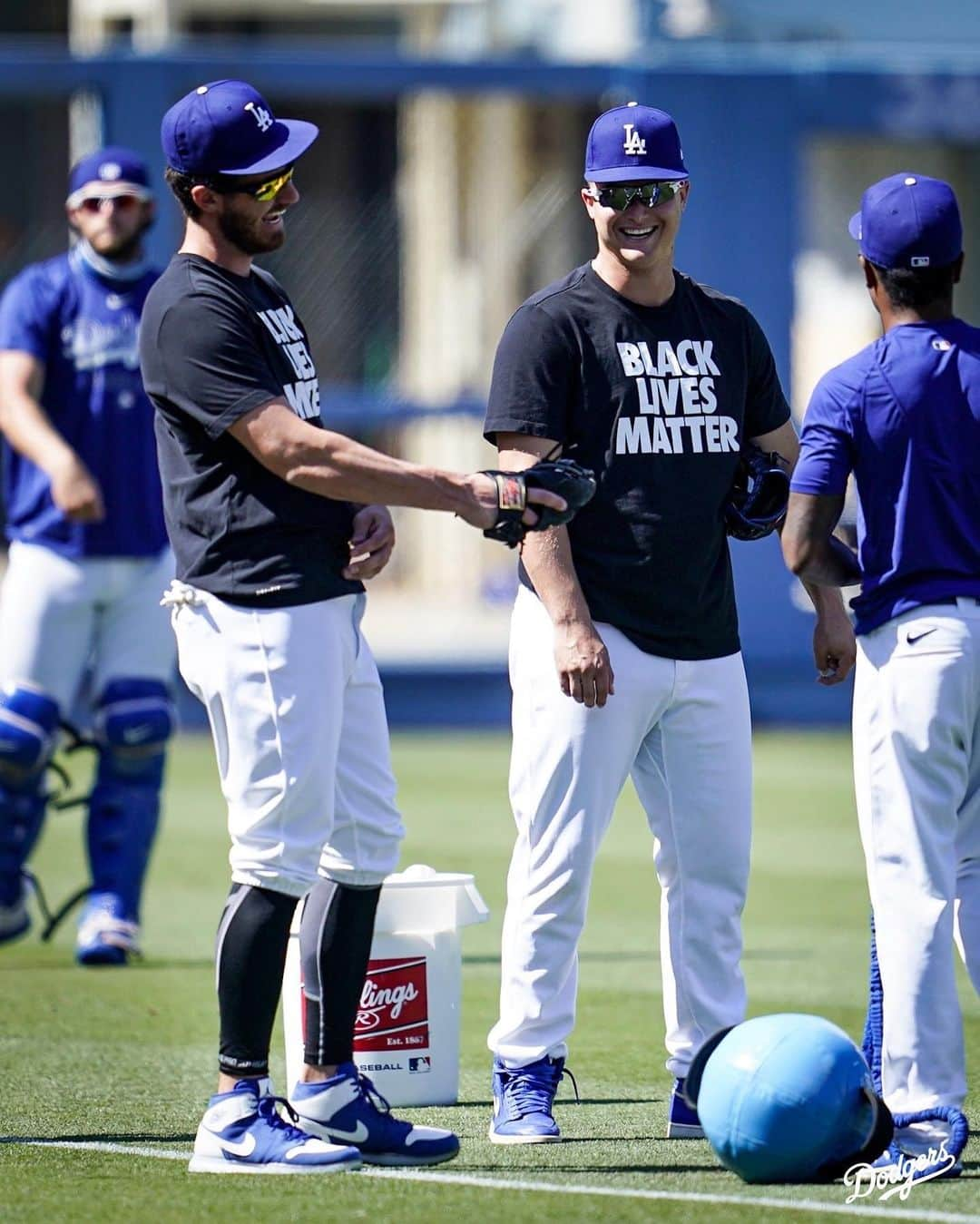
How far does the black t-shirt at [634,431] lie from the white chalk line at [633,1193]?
4.19ft

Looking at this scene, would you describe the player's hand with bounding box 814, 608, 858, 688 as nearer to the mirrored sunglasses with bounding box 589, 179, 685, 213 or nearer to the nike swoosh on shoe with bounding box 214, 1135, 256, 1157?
the mirrored sunglasses with bounding box 589, 179, 685, 213

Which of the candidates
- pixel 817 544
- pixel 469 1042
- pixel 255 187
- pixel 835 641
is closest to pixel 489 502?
pixel 817 544

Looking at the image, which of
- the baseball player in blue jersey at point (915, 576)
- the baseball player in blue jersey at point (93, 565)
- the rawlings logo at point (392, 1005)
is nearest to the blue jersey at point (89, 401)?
the baseball player in blue jersey at point (93, 565)

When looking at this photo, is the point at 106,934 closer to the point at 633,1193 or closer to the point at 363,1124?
the point at 363,1124

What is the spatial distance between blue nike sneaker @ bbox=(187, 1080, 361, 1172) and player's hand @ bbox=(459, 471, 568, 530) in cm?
131

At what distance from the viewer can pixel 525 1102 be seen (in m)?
5.32

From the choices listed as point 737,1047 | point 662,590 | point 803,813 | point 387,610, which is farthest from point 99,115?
point 737,1047

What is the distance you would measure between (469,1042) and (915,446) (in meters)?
2.69

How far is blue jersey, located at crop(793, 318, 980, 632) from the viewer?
16.0 ft

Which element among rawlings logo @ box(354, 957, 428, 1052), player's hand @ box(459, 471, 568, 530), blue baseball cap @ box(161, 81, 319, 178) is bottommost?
rawlings logo @ box(354, 957, 428, 1052)

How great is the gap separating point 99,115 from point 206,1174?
10.6 metres
